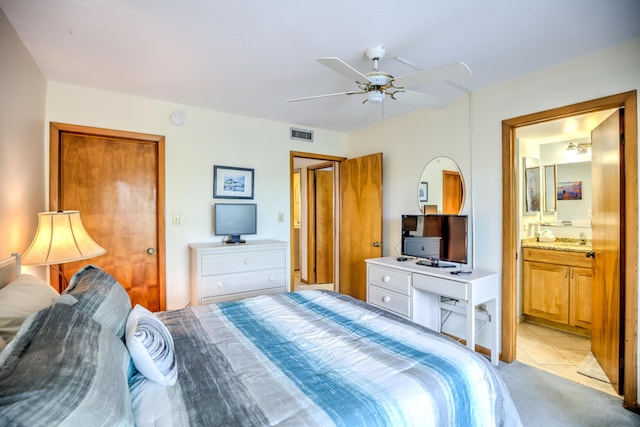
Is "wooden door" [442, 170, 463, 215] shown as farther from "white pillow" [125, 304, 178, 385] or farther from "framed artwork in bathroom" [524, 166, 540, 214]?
"white pillow" [125, 304, 178, 385]

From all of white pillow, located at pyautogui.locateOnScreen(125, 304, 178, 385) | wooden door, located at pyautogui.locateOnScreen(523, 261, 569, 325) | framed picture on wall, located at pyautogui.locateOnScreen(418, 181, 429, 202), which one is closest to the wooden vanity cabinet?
wooden door, located at pyautogui.locateOnScreen(523, 261, 569, 325)

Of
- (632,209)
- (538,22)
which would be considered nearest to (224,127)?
(538,22)

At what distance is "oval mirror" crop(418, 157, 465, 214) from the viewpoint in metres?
2.98

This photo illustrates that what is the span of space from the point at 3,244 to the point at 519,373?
350cm

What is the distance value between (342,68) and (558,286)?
128 inches

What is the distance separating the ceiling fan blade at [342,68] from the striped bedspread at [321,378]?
1351 mm

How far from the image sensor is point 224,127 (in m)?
3.37

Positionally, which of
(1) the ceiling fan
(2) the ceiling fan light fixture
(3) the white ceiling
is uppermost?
(3) the white ceiling

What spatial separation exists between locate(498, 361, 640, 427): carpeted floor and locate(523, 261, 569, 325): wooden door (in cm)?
112

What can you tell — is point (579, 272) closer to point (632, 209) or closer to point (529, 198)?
point (529, 198)

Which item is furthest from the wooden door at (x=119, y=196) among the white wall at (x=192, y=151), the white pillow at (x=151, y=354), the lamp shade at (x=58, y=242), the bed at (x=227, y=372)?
the white pillow at (x=151, y=354)

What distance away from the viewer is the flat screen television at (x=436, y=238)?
2.77 metres

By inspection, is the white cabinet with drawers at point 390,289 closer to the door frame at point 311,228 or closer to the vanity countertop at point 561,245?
the vanity countertop at point 561,245

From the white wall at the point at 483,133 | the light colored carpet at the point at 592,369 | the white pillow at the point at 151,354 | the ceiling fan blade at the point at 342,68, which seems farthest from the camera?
the light colored carpet at the point at 592,369
